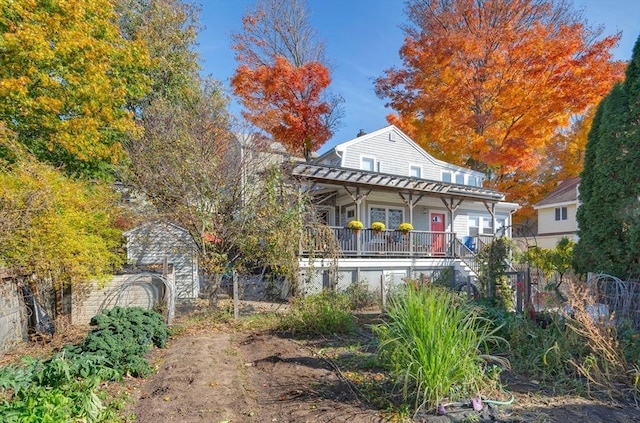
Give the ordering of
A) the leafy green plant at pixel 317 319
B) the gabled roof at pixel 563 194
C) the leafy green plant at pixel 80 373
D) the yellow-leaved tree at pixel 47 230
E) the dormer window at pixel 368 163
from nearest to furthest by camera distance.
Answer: the leafy green plant at pixel 80 373 → the yellow-leaved tree at pixel 47 230 → the leafy green plant at pixel 317 319 → the dormer window at pixel 368 163 → the gabled roof at pixel 563 194

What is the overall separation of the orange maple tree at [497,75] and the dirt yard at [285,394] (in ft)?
58.1

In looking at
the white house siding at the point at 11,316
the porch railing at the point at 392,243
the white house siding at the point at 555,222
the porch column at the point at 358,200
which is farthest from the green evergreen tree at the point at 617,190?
the white house siding at the point at 555,222

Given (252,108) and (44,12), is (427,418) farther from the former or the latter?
(252,108)

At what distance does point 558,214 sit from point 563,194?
4.97 feet

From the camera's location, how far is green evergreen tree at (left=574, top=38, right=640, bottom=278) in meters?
6.98

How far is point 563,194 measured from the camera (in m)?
23.3

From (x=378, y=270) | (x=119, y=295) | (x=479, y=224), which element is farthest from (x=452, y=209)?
(x=119, y=295)

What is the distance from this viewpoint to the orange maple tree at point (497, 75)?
1783 centimetres

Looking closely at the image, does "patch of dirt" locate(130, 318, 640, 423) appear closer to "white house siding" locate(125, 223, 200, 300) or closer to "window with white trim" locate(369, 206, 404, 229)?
"white house siding" locate(125, 223, 200, 300)

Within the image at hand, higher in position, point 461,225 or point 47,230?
point 461,225

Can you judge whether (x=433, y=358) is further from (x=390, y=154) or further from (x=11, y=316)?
(x=390, y=154)

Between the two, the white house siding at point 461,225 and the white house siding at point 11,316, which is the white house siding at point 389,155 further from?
the white house siding at point 11,316

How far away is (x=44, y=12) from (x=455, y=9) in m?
19.6

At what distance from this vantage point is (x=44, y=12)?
8.53 metres
